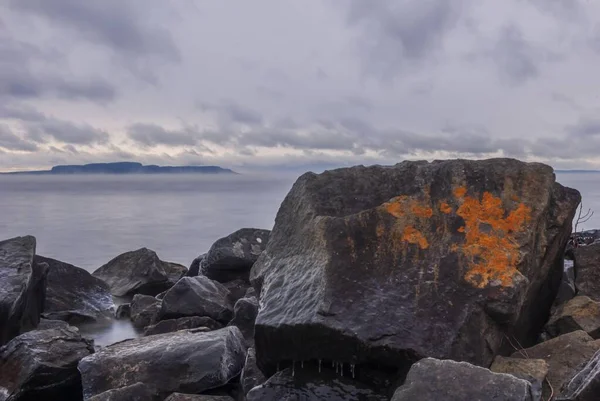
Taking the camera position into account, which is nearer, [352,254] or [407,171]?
[352,254]

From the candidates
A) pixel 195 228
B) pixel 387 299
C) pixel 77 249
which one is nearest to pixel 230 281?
pixel 387 299

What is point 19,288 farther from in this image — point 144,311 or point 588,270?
point 588,270

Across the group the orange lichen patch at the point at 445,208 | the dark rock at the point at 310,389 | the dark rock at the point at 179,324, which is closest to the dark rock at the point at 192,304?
the dark rock at the point at 179,324

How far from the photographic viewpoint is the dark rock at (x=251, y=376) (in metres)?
6.79

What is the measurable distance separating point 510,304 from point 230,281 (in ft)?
29.6

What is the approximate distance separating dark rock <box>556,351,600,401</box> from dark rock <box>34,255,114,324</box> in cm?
974

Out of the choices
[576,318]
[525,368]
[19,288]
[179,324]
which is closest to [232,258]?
[179,324]

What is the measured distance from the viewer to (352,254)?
664cm

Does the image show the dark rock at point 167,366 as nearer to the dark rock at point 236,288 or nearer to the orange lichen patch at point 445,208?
the orange lichen patch at point 445,208

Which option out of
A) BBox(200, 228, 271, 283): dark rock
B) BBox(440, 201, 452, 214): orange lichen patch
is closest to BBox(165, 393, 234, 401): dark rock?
BBox(440, 201, 452, 214): orange lichen patch

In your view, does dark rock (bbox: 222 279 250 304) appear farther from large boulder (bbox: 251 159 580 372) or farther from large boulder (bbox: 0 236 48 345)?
large boulder (bbox: 251 159 580 372)

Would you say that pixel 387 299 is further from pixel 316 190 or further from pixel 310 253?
pixel 316 190

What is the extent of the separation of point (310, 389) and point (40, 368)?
3.42 m

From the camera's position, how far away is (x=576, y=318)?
7418 mm
